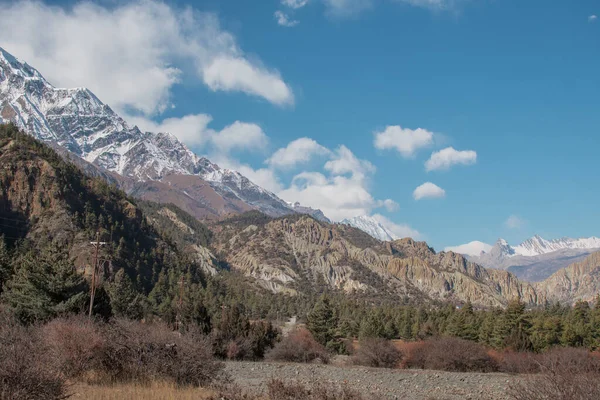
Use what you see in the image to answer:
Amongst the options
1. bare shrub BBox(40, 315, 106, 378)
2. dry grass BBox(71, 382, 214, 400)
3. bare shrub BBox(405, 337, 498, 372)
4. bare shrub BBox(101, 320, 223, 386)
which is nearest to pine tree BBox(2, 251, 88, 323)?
bare shrub BBox(101, 320, 223, 386)

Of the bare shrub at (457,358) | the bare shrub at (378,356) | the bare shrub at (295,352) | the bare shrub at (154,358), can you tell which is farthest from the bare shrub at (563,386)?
the bare shrub at (295,352)

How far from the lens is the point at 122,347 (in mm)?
13398

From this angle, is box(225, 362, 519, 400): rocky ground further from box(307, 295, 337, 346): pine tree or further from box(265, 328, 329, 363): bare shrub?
box(307, 295, 337, 346): pine tree

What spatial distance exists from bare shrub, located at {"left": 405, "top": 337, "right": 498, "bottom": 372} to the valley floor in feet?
24.1

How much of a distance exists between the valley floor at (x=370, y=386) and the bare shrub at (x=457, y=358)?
7.35m

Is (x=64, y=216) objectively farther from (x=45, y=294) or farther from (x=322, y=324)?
(x=45, y=294)

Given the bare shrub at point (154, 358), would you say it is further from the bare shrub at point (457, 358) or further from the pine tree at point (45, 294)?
the bare shrub at point (457, 358)

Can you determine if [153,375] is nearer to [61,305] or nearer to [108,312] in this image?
[61,305]

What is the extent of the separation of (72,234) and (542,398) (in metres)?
107

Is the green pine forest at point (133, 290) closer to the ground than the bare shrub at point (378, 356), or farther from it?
farther from it

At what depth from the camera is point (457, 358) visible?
38.4 m

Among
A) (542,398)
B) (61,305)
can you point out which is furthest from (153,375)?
(61,305)

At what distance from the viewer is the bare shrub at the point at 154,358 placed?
Result: 13.2 metres

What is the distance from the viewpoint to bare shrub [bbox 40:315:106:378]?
40.0 feet
